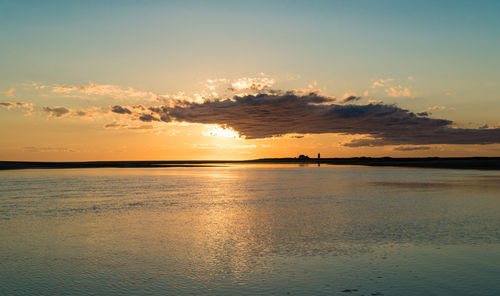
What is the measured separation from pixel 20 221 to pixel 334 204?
16.8 meters

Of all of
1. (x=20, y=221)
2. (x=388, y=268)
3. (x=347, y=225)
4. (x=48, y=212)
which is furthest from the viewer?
(x=48, y=212)

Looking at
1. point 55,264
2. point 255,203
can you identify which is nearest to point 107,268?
point 55,264

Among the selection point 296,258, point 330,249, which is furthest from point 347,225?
point 296,258

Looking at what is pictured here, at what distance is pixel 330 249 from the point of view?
12.7 meters

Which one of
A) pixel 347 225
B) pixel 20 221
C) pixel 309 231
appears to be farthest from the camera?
pixel 20 221

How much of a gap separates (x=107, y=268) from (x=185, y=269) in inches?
84.3

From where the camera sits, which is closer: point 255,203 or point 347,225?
point 347,225

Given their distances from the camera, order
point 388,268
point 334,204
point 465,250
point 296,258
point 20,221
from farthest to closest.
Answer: point 334,204 < point 20,221 < point 465,250 < point 296,258 < point 388,268

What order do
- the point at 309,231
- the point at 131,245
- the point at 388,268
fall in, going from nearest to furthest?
the point at 388,268, the point at 131,245, the point at 309,231

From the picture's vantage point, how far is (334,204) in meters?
24.1

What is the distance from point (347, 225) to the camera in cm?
1692

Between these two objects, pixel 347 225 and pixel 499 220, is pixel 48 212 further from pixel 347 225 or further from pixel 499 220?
pixel 499 220

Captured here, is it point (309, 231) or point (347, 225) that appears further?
point (347, 225)

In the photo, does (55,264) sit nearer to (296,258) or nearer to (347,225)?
(296,258)
